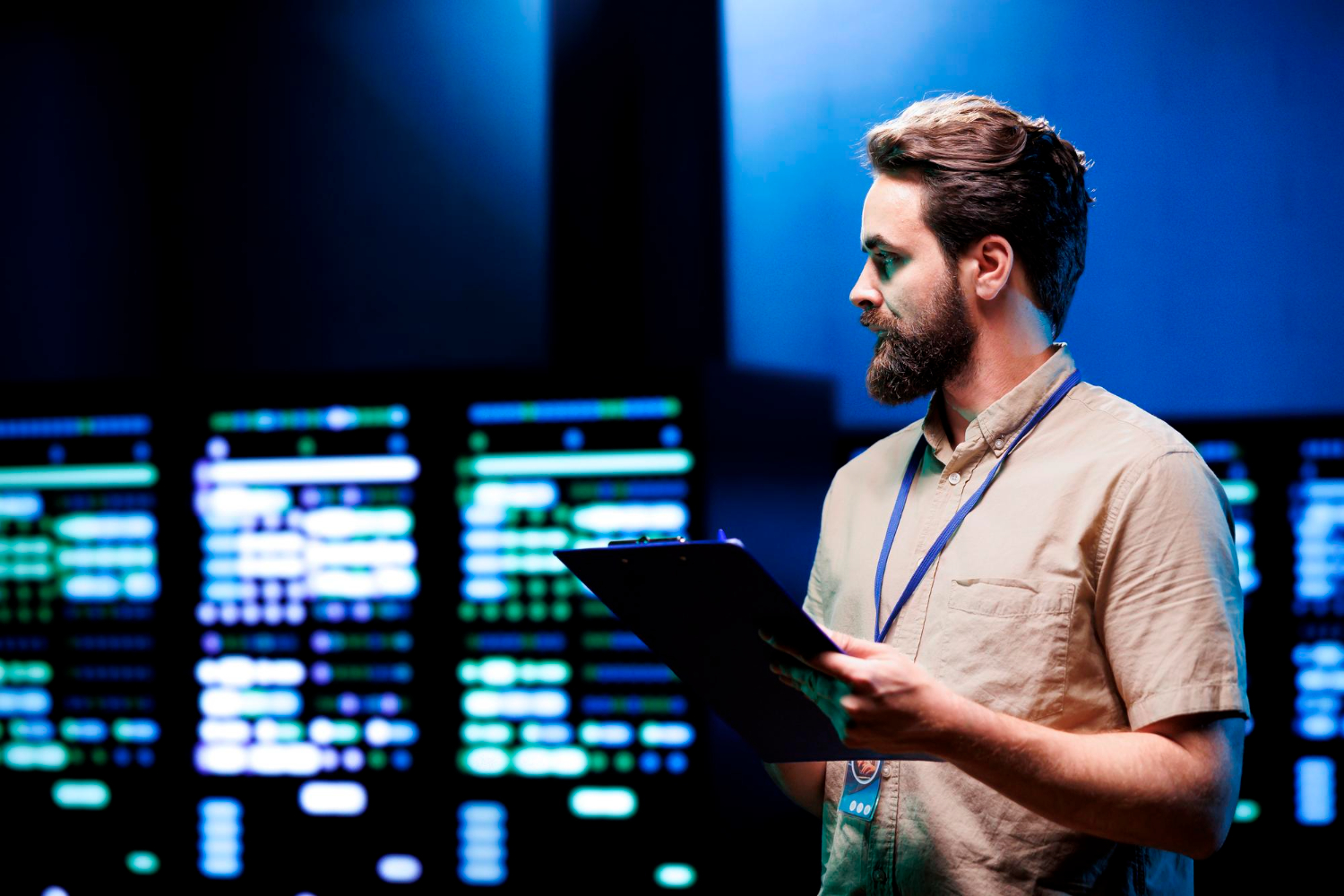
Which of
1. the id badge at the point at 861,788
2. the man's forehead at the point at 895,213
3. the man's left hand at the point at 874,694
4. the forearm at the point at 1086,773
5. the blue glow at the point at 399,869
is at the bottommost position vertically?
the blue glow at the point at 399,869

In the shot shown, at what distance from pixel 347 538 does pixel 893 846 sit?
1.67 m

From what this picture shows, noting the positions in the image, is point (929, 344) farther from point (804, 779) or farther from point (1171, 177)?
point (1171, 177)

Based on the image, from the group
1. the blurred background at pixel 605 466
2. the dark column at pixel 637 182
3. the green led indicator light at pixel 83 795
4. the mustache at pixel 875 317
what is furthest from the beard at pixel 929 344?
the green led indicator light at pixel 83 795

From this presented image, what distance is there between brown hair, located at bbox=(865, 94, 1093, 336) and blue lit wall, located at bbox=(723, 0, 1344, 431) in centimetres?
126

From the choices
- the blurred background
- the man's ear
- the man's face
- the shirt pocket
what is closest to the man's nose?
the man's face

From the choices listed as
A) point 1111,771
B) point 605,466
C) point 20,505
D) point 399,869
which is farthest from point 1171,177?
point 20,505

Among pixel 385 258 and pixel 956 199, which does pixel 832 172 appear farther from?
pixel 956 199

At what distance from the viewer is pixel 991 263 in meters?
1.25

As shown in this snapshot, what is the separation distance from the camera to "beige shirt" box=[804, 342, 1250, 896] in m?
1.05

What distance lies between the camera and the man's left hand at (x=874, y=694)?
3.18 ft

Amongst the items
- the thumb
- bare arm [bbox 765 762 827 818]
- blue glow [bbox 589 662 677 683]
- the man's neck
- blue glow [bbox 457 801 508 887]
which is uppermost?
the man's neck

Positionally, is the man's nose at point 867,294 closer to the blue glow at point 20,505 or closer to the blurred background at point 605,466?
the blurred background at point 605,466

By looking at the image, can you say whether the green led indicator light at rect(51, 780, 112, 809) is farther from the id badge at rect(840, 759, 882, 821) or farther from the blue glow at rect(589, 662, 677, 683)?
the id badge at rect(840, 759, 882, 821)

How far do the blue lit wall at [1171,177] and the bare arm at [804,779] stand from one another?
1310 millimetres
